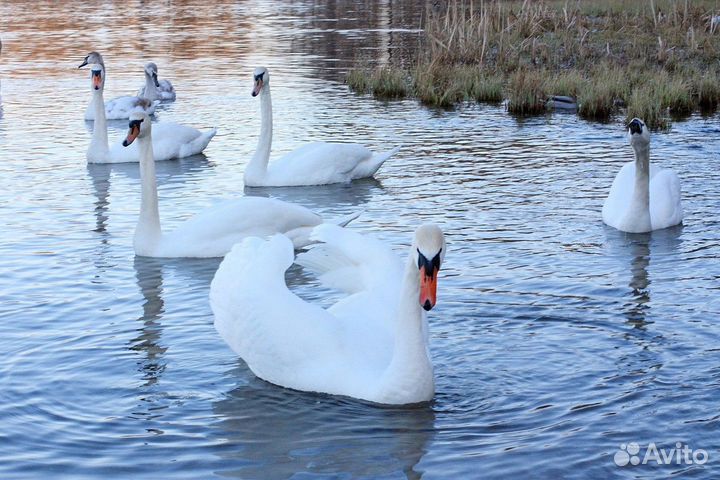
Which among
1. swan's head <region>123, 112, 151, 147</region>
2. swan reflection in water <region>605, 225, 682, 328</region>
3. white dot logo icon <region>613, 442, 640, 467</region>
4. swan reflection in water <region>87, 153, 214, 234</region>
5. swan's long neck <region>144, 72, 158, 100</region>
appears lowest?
white dot logo icon <region>613, 442, 640, 467</region>

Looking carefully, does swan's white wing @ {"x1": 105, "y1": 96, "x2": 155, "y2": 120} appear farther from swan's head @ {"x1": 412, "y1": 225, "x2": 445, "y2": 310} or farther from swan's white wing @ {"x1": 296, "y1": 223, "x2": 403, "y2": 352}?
swan's head @ {"x1": 412, "y1": 225, "x2": 445, "y2": 310}

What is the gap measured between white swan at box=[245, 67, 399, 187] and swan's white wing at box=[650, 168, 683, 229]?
142 inches

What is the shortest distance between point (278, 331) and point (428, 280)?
46.1 inches

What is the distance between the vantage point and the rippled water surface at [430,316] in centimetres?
616

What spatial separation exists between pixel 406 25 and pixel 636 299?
1080 inches

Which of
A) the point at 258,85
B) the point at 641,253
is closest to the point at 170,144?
the point at 258,85

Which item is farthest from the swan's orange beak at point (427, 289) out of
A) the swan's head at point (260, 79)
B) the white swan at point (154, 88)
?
the white swan at point (154, 88)

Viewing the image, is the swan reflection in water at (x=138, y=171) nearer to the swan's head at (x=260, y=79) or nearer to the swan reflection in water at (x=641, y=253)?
the swan's head at (x=260, y=79)

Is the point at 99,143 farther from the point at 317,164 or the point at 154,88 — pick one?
the point at 154,88

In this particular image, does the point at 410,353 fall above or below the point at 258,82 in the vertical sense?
below

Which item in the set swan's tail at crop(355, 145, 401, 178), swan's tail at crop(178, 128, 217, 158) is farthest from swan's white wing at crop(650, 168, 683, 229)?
swan's tail at crop(178, 128, 217, 158)

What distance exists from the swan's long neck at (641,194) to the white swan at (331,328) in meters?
4.23

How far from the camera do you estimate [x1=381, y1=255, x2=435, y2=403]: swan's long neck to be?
618cm

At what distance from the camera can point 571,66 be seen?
72.3 ft
